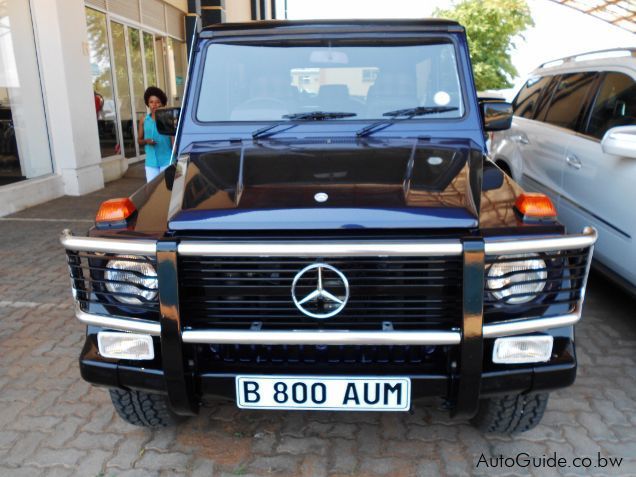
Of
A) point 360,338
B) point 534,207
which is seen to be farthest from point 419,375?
point 534,207

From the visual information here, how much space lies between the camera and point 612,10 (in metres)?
19.9

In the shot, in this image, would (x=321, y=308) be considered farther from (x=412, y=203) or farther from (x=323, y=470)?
(x=323, y=470)

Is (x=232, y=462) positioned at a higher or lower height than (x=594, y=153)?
lower

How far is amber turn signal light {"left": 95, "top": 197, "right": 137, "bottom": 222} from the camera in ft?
7.38

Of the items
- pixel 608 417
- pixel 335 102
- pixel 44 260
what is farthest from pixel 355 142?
pixel 44 260

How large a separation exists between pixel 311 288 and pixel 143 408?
114cm

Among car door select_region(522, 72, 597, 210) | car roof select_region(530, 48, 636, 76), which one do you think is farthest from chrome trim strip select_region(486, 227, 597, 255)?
car door select_region(522, 72, 597, 210)

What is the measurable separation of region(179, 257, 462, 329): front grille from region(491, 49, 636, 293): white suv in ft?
6.21

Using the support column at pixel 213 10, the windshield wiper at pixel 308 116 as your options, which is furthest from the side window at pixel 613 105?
the support column at pixel 213 10

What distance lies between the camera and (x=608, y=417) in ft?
9.22

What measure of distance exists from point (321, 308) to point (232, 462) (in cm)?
100

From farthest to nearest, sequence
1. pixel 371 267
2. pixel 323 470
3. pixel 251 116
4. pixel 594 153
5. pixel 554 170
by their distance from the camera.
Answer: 1. pixel 554 170
2. pixel 594 153
3. pixel 251 116
4. pixel 323 470
5. pixel 371 267

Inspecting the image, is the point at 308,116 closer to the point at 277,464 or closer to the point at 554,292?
the point at 554,292

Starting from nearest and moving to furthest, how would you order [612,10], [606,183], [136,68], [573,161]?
[606,183] < [573,161] < [136,68] < [612,10]
